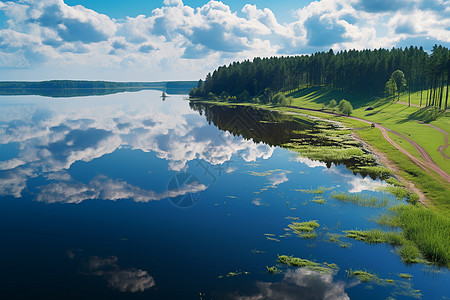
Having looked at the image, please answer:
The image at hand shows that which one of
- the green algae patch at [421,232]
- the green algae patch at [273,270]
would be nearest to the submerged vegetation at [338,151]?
the green algae patch at [421,232]

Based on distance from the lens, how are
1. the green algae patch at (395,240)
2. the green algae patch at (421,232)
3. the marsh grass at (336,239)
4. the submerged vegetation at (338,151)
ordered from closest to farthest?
the green algae patch at (421,232), the green algae patch at (395,240), the marsh grass at (336,239), the submerged vegetation at (338,151)

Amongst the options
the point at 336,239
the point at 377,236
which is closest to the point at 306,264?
the point at 336,239

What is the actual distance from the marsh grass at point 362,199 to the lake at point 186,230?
0.95 metres

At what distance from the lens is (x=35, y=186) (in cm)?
3781

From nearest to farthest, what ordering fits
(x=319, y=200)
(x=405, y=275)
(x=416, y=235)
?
(x=405, y=275), (x=416, y=235), (x=319, y=200)

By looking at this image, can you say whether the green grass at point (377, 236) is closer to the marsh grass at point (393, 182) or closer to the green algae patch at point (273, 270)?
the green algae patch at point (273, 270)

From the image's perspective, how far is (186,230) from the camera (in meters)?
26.0

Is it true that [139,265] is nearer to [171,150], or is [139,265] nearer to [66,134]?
[171,150]

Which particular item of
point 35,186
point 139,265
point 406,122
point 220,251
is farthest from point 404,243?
point 406,122

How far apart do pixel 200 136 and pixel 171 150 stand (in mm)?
17807

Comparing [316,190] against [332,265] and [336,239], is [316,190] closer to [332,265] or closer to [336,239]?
[336,239]

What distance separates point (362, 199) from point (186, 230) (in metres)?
20.5

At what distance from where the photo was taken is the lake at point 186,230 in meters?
18.7

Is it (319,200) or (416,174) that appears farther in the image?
(416,174)
